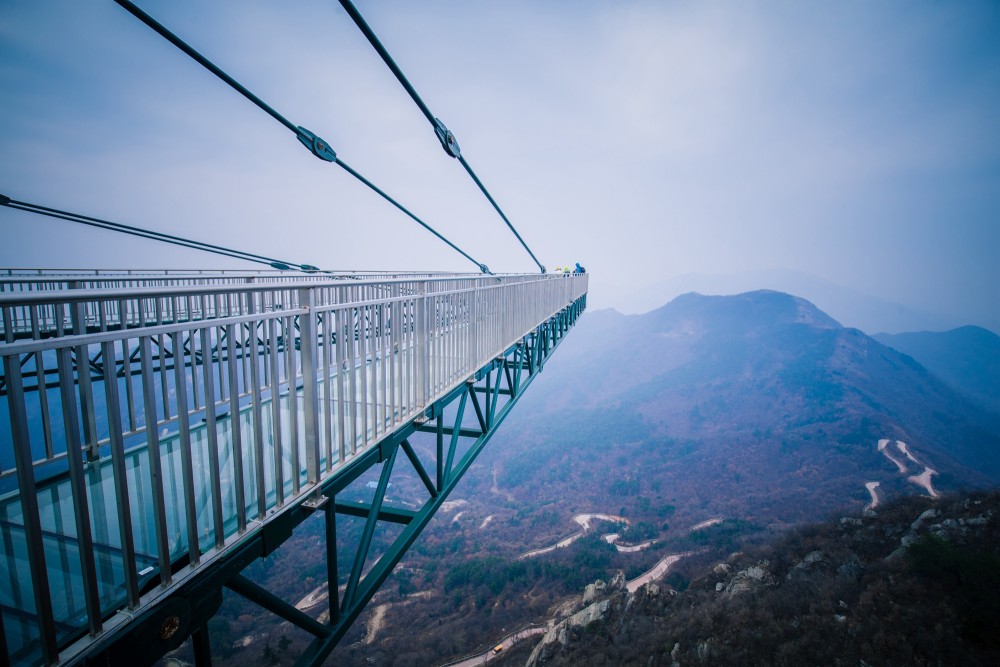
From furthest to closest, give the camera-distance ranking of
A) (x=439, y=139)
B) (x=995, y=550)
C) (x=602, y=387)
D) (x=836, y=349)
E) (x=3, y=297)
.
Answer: (x=602, y=387) → (x=836, y=349) → (x=995, y=550) → (x=439, y=139) → (x=3, y=297)

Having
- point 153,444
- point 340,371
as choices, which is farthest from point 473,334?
point 153,444

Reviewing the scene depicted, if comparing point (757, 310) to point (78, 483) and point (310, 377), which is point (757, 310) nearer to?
point (310, 377)

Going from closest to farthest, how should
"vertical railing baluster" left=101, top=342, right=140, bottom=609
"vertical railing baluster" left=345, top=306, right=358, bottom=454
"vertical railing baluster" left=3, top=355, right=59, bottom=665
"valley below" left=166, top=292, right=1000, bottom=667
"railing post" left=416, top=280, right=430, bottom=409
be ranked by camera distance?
1. "vertical railing baluster" left=3, top=355, right=59, bottom=665
2. "vertical railing baluster" left=101, top=342, right=140, bottom=609
3. "vertical railing baluster" left=345, top=306, right=358, bottom=454
4. "railing post" left=416, top=280, right=430, bottom=409
5. "valley below" left=166, top=292, right=1000, bottom=667

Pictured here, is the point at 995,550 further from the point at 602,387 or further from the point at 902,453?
the point at 602,387

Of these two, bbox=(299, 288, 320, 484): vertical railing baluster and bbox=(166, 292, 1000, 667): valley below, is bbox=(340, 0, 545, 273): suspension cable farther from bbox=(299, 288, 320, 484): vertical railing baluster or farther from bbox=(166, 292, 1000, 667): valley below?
bbox=(166, 292, 1000, 667): valley below

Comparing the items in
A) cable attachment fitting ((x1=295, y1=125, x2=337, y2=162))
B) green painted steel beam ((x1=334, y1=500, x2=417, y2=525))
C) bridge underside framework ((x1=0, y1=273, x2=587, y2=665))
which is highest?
cable attachment fitting ((x1=295, y1=125, x2=337, y2=162))

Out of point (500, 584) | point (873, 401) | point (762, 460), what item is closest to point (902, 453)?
point (762, 460)

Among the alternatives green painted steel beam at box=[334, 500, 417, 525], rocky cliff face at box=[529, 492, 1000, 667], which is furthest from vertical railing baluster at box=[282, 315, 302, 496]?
rocky cliff face at box=[529, 492, 1000, 667]

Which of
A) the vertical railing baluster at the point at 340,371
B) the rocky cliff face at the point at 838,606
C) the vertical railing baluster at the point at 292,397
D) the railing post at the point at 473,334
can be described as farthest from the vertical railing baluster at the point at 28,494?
the rocky cliff face at the point at 838,606
